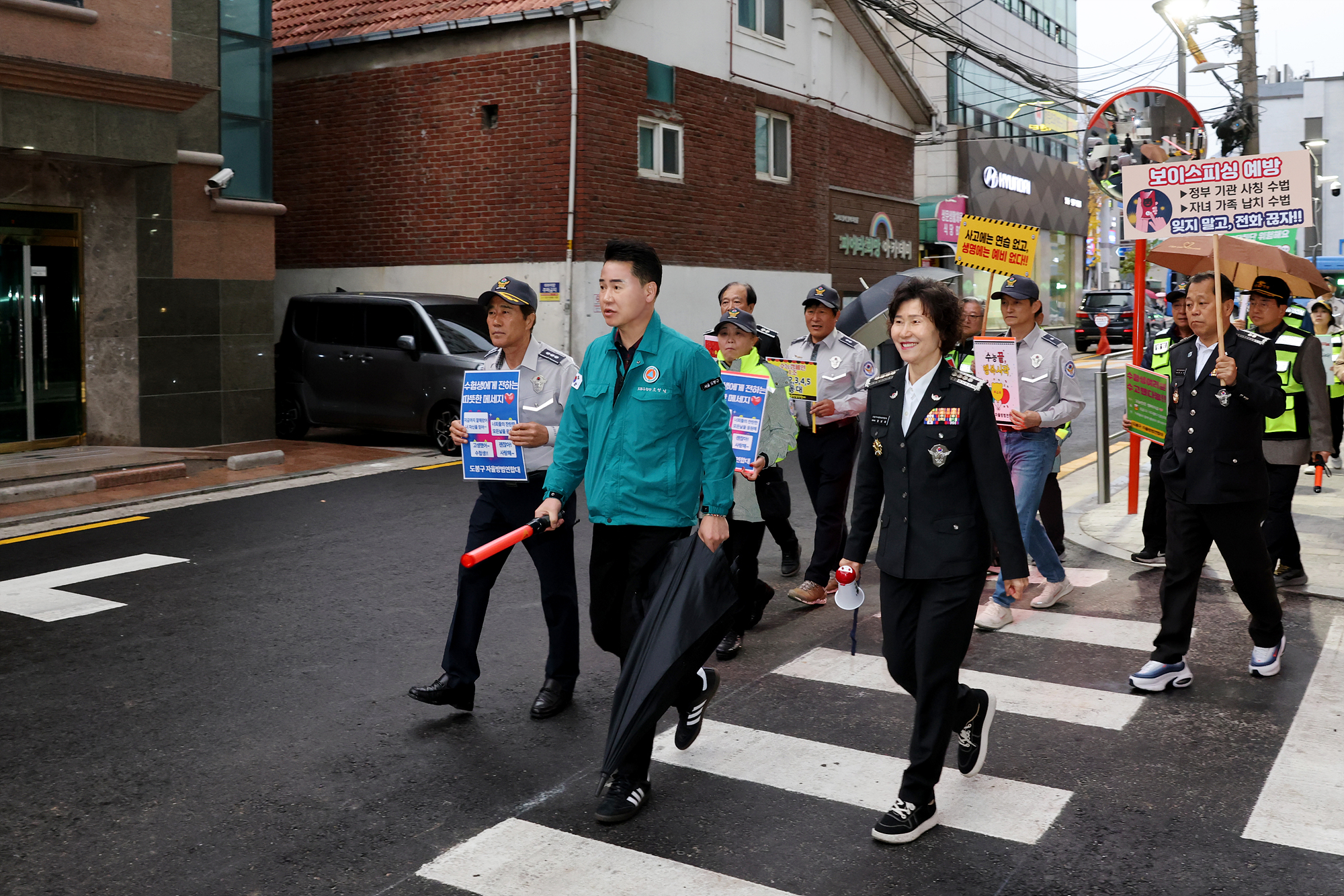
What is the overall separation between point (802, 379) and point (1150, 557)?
9.43 ft

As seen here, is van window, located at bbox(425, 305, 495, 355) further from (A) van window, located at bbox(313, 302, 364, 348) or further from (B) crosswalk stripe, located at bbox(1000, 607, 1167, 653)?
(B) crosswalk stripe, located at bbox(1000, 607, 1167, 653)

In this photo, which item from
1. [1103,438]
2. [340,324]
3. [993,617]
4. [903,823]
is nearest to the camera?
[903,823]

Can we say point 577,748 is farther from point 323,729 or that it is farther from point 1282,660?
point 1282,660

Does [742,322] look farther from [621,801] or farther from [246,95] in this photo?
[246,95]

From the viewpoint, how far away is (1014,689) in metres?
5.77

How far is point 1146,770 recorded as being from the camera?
4.71m

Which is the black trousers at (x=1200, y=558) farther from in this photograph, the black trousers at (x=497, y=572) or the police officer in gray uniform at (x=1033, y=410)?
the black trousers at (x=497, y=572)

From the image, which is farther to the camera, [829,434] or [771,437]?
[829,434]

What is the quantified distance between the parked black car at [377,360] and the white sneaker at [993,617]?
340 inches

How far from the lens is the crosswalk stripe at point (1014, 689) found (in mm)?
5391

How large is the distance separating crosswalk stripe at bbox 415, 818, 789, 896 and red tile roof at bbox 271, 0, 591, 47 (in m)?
16.4

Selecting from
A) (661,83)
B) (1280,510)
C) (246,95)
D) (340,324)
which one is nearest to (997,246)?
(1280,510)

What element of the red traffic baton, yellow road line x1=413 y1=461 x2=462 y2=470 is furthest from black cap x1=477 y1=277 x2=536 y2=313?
yellow road line x1=413 y1=461 x2=462 y2=470

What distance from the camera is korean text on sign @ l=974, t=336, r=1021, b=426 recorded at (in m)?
7.17
